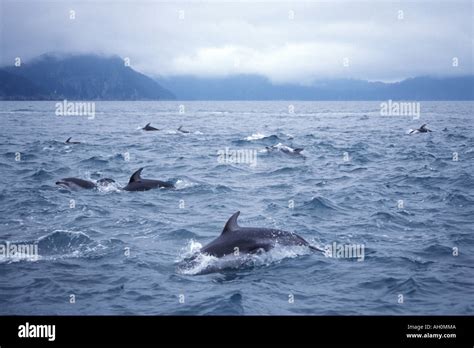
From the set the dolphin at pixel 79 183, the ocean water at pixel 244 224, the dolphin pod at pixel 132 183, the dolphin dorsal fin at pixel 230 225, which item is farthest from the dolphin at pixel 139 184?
the dolphin dorsal fin at pixel 230 225

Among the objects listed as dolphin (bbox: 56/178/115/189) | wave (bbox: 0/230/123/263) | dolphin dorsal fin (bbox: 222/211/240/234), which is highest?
dolphin (bbox: 56/178/115/189)

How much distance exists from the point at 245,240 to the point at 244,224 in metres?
3.59

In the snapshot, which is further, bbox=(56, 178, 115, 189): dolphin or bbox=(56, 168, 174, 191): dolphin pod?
bbox=(56, 178, 115, 189): dolphin

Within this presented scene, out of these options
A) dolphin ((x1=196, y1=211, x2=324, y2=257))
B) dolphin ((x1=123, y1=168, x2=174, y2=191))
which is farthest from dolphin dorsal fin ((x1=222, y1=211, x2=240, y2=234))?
dolphin ((x1=123, y1=168, x2=174, y2=191))

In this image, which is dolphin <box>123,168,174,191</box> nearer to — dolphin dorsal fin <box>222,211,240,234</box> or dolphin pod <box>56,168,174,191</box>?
dolphin pod <box>56,168,174,191</box>

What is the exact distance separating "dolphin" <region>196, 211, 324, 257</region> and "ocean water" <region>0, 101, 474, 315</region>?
29 centimetres

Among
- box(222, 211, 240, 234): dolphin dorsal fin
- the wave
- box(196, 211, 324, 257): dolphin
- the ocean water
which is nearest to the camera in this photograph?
the ocean water

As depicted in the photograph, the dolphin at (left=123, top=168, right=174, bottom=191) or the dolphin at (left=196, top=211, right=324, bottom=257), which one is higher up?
the dolphin at (left=123, top=168, right=174, bottom=191)

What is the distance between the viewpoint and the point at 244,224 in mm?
16422

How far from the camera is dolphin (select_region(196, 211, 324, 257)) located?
12.7 metres

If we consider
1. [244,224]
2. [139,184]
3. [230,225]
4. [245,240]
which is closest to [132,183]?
[139,184]

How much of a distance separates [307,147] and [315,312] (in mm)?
31281

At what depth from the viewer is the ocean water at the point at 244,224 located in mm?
10266
